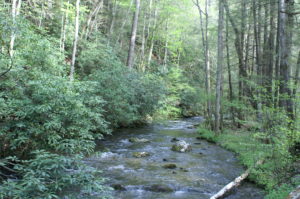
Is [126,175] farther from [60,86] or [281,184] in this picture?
[281,184]

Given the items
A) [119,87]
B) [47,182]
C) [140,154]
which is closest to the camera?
[47,182]

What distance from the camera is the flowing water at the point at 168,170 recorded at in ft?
20.8

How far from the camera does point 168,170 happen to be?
26.7 feet

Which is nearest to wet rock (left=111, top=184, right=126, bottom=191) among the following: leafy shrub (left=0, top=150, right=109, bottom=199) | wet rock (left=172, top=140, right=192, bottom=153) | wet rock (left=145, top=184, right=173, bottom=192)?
wet rock (left=145, top=184, right=173, bottom=192)

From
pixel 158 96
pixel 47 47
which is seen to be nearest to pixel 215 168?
pixel 47 47

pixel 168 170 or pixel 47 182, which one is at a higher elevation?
pixel 47 182

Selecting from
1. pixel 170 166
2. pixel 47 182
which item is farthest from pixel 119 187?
pixel 47 182

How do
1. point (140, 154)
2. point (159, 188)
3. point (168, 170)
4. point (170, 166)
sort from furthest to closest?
point (140, 154), point (170, 166), point (168, 170), point (159, 188)

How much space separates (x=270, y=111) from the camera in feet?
20.4

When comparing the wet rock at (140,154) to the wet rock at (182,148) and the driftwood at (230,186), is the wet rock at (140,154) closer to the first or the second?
the wet rock at (182,148)

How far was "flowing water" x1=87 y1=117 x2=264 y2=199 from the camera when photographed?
20.8ft

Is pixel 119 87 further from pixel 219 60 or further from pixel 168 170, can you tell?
pixel 168 170

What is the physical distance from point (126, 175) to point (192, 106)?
21560mm

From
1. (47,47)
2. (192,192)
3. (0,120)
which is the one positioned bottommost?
(192,192)
